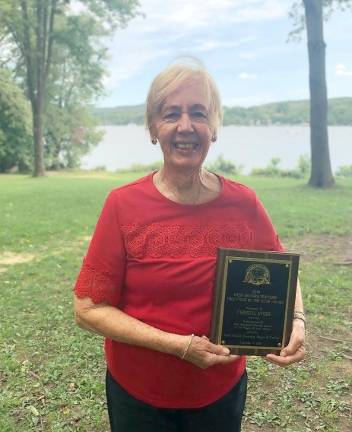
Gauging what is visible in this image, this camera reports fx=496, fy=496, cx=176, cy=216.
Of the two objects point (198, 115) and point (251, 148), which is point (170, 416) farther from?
point (251, 148)

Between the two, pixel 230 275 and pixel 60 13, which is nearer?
pixel 230 275

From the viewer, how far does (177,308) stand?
1.76 m

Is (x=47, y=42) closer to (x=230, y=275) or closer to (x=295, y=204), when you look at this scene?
(x=295, y=204)

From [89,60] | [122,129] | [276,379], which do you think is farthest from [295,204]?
[122,129]

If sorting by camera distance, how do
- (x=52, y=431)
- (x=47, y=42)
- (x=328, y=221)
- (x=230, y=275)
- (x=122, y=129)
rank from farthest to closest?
1. (x=122, y=129)
2. (x=47, y=42)
3. (x=328, y=221)
4. (x=52, y=431)
5. (x=230, y=275)

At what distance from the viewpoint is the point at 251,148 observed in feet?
109

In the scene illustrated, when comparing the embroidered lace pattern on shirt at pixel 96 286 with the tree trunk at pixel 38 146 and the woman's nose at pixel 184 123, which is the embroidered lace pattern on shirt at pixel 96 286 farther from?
the tree trunk at pixel 38 146

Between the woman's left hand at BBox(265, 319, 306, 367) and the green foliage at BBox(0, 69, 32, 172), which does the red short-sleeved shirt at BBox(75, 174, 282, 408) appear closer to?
the woman's left hand at BBox(265, 319, 306, 367)

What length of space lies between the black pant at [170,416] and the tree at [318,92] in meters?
13.8

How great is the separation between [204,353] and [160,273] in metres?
0.31

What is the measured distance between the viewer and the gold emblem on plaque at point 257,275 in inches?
66.5

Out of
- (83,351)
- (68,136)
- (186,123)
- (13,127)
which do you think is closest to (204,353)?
(186,123)

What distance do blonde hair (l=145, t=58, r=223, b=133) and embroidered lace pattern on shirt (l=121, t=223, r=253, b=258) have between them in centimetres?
40

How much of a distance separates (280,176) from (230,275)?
21.6 meters
